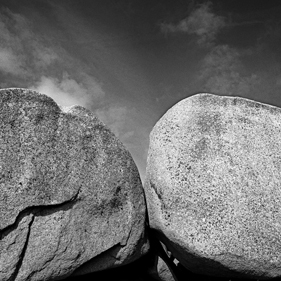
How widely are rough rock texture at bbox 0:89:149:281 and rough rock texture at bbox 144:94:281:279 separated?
44cm

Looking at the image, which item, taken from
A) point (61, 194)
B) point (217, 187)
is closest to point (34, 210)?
point (61, 194)

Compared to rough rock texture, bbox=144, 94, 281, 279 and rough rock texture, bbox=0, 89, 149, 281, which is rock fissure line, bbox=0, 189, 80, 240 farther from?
rough rock texture, bbox=144, 94, 281, 279

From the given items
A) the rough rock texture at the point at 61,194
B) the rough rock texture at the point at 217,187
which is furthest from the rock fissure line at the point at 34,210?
the rough rock texture at the point at 217,187

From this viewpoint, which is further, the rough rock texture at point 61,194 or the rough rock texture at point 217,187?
the rough rock texture at point 217,187

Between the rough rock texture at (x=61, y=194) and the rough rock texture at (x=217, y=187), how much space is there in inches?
17.5

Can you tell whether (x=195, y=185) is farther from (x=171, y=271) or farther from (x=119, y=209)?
(x=171, y=271)

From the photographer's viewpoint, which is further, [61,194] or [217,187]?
[217,187]

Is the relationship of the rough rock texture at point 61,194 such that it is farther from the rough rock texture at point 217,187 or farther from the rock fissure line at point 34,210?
the rough rock texture at point 217,187

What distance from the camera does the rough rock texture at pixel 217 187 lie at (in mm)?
3756

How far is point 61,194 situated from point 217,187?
172 cm

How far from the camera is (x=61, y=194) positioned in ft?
11.6

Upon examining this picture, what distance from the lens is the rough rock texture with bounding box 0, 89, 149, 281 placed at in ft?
11.0

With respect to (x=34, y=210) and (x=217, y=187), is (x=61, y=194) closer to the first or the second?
(x=34, y=210)

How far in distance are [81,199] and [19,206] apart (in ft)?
2.09
